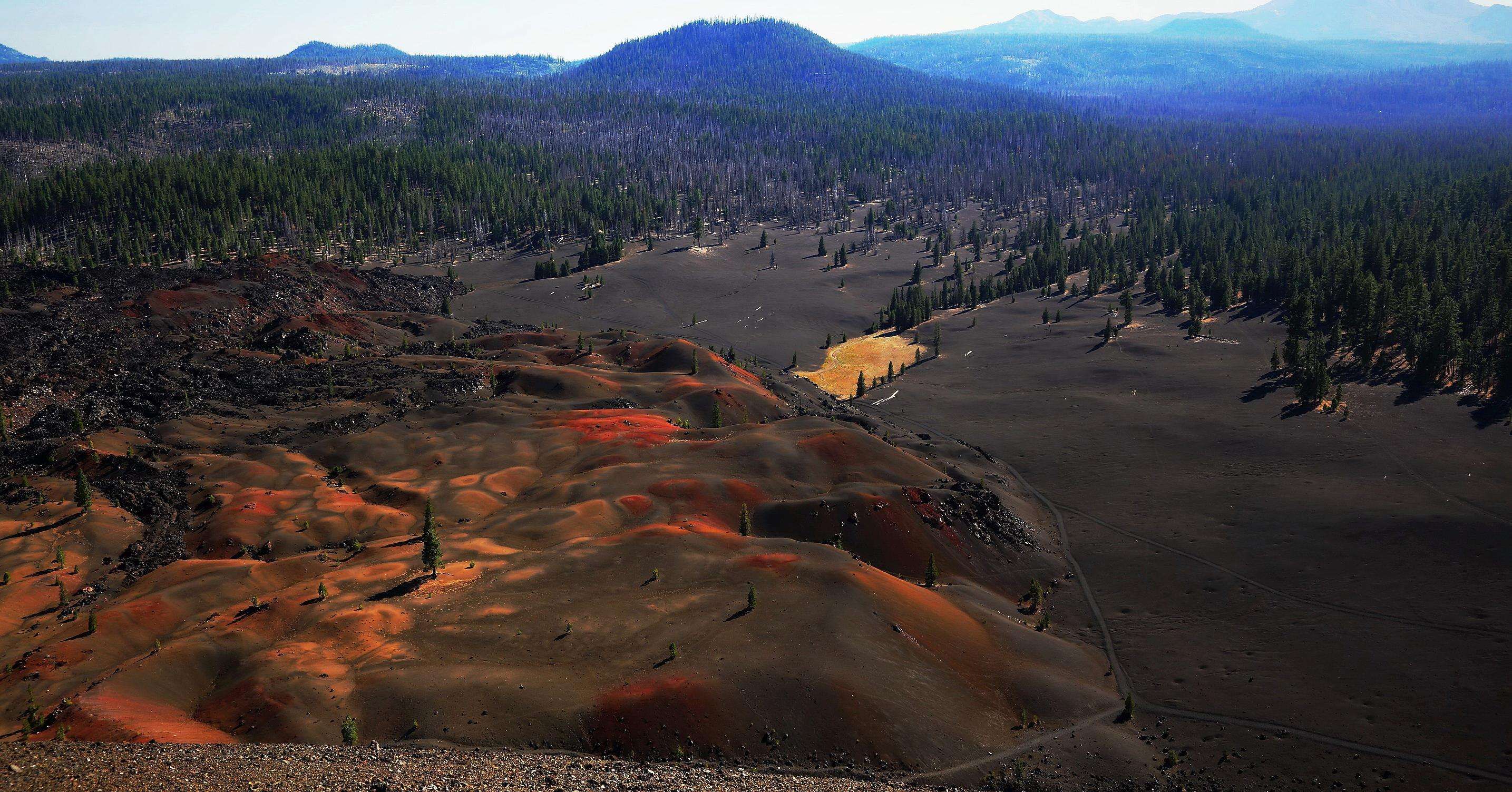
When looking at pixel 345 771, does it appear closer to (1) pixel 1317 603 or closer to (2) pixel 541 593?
(2) pixel 541 593

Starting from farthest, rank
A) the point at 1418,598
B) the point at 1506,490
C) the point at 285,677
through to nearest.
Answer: the point at 1506,490
the point at 1418,598
the point at 285,677

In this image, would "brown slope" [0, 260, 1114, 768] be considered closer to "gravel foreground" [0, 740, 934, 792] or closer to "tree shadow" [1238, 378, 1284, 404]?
"gravel foreground" [0, 740, 934, 792]

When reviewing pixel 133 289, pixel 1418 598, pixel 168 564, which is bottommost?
pixel 1418 598

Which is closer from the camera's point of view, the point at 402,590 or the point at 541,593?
the point at 402,590

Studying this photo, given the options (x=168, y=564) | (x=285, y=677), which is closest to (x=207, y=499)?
(x=168, y=564)

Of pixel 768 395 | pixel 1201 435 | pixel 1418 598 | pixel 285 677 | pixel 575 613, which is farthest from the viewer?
pixel 768 395

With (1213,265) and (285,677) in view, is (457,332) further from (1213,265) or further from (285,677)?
(1213,265)

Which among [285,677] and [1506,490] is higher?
[285,677]

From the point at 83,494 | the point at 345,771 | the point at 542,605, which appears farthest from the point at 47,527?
the point at 345,771
